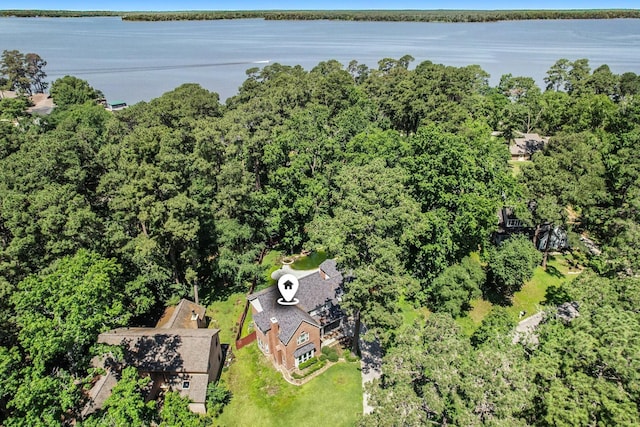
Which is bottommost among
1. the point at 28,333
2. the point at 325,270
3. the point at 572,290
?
the point at 325,270

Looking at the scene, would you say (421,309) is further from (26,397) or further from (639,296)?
(26,397)

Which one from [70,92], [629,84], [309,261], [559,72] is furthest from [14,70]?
[629,84]

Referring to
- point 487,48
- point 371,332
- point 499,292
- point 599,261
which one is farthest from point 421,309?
point 487,48

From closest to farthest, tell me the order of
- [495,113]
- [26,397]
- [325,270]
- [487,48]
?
[26,397] → [325,270] → [495,113] → [487,48]

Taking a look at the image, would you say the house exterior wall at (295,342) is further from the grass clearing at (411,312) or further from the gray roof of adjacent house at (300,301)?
the grass clearing at (411,312)

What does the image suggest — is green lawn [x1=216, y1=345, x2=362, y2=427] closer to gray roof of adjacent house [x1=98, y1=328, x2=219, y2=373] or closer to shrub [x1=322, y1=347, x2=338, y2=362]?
shrub [x1=322, y1=347, x2=338, y2=362]

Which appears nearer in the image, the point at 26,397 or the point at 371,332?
the point at 26,397
